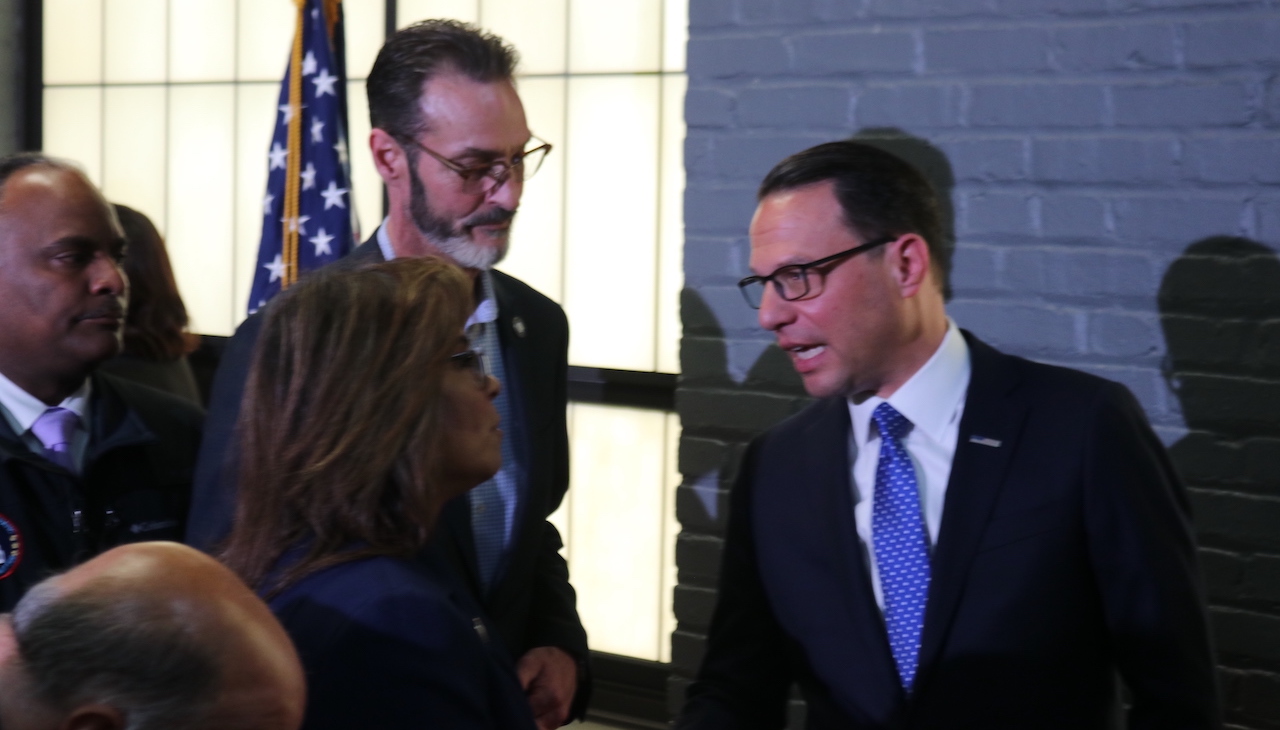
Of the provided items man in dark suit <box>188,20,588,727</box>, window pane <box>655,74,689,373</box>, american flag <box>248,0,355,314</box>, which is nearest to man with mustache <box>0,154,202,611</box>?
man in dark suit <box>188,20,588,727</box>

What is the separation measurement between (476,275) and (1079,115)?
122 centimetres

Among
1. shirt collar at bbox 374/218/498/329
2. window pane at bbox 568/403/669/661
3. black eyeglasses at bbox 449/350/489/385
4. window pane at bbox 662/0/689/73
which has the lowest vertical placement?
window pane at bbox 568/403/669/661

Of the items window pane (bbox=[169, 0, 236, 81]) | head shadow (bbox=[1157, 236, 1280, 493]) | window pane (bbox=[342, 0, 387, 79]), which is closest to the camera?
head shadow (bbox=[1157, 236, 1280, 493])

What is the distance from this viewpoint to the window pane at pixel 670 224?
3436mm

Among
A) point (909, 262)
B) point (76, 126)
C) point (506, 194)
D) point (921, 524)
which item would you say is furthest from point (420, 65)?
point (76, 126)

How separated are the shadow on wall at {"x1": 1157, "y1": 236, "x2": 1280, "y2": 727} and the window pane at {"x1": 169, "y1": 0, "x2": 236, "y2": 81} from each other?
3114mm

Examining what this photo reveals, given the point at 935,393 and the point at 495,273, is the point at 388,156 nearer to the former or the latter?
the point at 495,273

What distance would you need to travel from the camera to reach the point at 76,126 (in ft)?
15.0

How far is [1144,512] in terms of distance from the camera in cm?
169

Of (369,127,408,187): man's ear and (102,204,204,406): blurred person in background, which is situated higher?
(369,127,408,187): man's ear

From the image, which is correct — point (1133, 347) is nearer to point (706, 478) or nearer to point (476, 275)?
point (706, 478)

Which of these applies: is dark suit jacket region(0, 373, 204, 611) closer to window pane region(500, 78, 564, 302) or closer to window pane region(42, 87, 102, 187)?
window pane region(500, 78, 564, 302)

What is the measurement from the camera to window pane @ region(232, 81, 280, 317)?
417cm

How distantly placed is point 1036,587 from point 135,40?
381 centimetres
